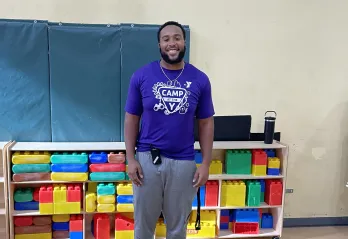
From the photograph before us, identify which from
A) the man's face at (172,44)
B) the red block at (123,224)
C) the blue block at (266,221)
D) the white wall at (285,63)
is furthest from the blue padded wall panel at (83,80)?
the blue block at (266,221)

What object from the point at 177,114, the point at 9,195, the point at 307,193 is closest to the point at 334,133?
the point at 307,193

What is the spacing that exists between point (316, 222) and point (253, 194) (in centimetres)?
91

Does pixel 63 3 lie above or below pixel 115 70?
above

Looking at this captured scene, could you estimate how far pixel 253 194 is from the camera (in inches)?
118

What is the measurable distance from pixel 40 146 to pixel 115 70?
851 mm

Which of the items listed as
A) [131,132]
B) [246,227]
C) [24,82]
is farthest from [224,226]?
[24,82]

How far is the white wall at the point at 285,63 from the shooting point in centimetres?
304

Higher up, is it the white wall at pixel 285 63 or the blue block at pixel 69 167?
the white wall at pixel 285 63

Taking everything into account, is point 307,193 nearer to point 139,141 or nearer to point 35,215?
point 139,141

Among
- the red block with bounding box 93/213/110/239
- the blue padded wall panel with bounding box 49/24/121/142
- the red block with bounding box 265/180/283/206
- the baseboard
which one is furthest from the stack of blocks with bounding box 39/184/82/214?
the baseboard

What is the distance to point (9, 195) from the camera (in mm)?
2732

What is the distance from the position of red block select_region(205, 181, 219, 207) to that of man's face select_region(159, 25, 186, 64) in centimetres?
140

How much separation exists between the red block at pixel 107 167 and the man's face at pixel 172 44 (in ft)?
3.91

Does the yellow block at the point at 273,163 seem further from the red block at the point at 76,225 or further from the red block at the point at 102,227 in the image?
the red block at the point at 76,225
